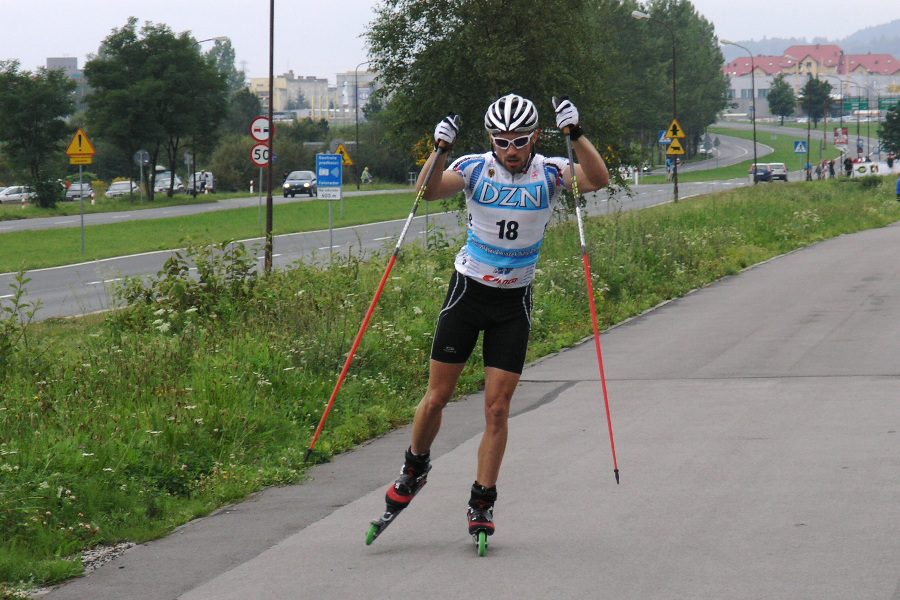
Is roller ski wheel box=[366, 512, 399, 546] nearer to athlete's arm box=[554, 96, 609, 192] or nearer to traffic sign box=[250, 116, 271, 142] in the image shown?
athlete's arm box=[554, 96, 609, 192]

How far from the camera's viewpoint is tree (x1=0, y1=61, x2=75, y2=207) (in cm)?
5766

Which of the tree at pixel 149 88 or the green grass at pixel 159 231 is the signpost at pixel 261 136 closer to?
the green grass at pixel 159 231

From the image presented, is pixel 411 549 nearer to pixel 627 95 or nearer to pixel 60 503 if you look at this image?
pixel 60 503

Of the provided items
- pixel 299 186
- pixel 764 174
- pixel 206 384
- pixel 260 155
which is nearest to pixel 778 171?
pixel 764 174

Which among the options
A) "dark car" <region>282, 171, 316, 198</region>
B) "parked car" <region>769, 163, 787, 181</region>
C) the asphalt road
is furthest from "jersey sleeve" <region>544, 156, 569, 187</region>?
"parked car" <region>769, 163, 787, 181</region>

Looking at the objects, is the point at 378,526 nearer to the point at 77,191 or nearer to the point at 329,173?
the point at 329,173

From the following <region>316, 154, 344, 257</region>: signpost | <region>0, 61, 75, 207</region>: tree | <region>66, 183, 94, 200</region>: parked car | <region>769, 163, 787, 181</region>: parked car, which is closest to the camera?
<region>316, 154, 344, 257</region>: signpost

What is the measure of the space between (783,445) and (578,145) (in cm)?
296

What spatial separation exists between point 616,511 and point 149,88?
199 feet

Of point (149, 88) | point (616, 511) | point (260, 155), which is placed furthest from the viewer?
point (149, 88)

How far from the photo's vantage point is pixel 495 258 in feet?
20.2

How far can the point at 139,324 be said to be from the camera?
13180 millimetres

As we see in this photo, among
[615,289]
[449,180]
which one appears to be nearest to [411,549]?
[449,180]

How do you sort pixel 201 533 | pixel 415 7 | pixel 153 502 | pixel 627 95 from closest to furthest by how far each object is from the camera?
pixel 201 533 < pixel 153 502 < pixel 415 7 < pixel 627 95
